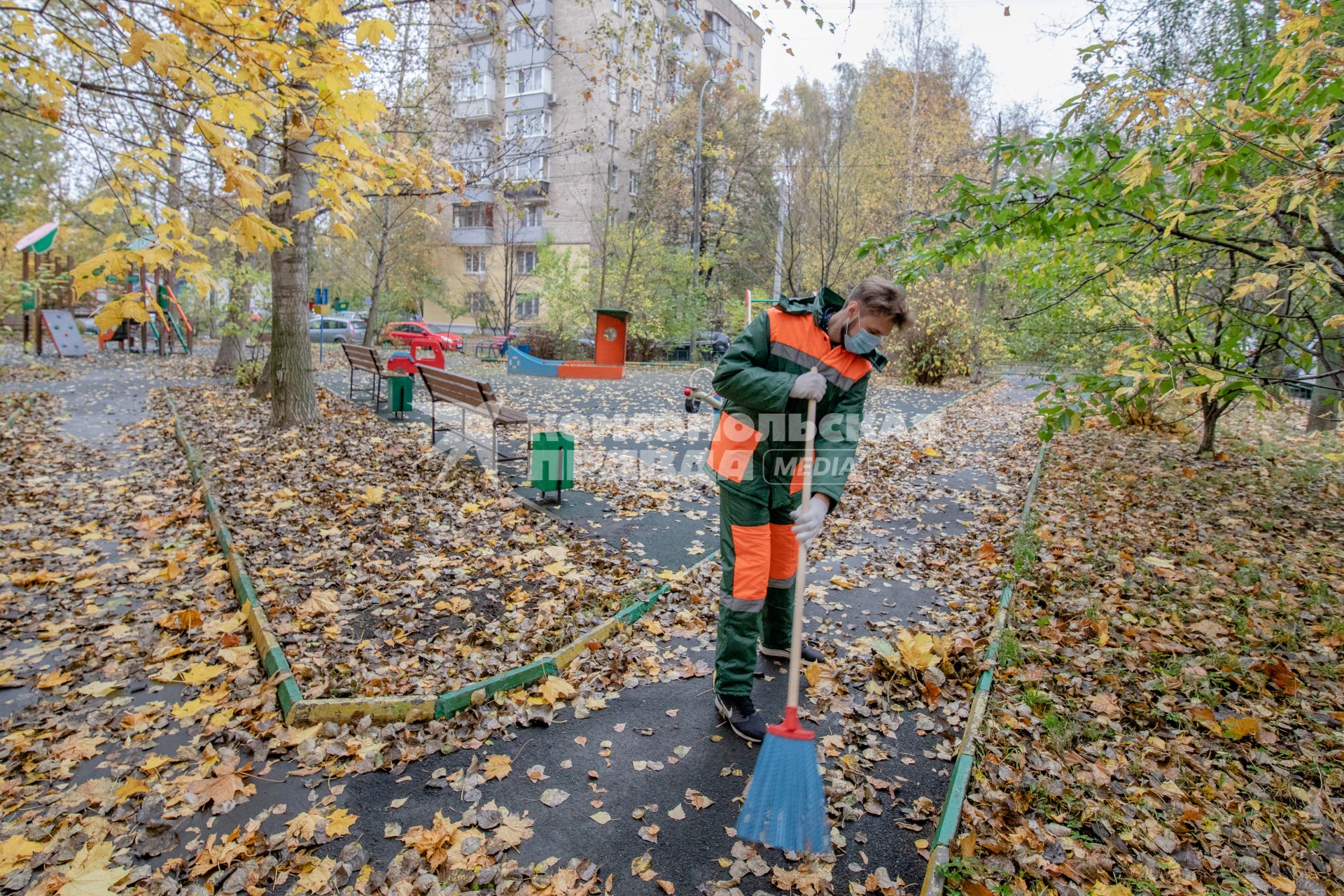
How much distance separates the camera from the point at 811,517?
122 inches

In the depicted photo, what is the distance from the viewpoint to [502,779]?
3.02 meters

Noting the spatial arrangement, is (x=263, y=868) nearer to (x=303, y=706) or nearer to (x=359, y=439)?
(x=303, y=706)

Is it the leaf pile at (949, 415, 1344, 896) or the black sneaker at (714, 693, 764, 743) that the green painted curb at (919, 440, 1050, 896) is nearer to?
the leaf pile at (949, 415, 1344, 896)

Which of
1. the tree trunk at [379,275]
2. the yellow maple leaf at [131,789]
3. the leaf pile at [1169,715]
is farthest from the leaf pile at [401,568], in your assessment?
the tree trunk at [379,275]

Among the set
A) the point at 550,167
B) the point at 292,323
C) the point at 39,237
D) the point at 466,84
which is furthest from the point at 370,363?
the point at 550,167

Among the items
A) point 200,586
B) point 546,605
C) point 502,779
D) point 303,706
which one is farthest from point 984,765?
point 200,586

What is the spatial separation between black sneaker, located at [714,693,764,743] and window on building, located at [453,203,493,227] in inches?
1428

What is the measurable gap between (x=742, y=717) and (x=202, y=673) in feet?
9.37

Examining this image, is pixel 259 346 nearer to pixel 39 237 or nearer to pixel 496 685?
pixel 39 237

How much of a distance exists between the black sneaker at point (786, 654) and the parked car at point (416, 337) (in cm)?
2348

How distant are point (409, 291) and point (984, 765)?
35811 millimetres

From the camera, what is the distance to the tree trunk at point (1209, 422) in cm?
871

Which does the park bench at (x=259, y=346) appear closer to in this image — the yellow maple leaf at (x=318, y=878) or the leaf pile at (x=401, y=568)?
the leaf pile at (x=401, y=568)

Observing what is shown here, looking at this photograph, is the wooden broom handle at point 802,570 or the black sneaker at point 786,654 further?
the black sneaker at point 786,654
